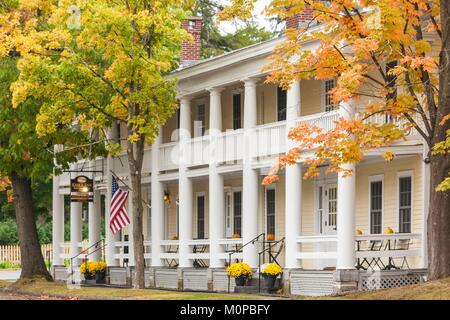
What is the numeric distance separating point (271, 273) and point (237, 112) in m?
8.73

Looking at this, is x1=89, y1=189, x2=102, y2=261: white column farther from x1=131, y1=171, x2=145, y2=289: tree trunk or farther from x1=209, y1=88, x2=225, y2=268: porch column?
x1=131, y1=171, x2=145, y2=289: tree trunk

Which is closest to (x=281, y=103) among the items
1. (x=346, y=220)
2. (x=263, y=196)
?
(x=263, y=196)

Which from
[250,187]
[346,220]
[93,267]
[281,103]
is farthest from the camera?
[93,267]

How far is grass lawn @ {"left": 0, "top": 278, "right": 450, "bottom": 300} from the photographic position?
71.7ft

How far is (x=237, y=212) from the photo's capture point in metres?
41.3

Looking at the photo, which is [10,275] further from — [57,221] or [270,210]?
[270,210]

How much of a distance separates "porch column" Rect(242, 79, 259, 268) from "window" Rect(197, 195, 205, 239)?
859cm

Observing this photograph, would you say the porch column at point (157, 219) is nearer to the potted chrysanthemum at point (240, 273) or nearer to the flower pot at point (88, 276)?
the flower pot at point (88, 276)

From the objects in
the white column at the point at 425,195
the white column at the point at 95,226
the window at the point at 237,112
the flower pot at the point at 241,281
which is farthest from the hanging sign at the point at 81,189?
the white column at the point at 425,195

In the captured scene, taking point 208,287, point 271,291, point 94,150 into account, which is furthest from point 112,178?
point 271,291

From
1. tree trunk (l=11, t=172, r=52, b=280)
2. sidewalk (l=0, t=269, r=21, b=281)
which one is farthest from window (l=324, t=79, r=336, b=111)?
sidewalk (l=0, t=269, r=21, b=281)

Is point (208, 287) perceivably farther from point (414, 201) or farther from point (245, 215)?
point (414, 201)

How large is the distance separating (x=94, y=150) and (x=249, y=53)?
24.0 feet

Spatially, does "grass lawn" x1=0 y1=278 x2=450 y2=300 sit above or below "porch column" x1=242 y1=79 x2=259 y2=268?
below
